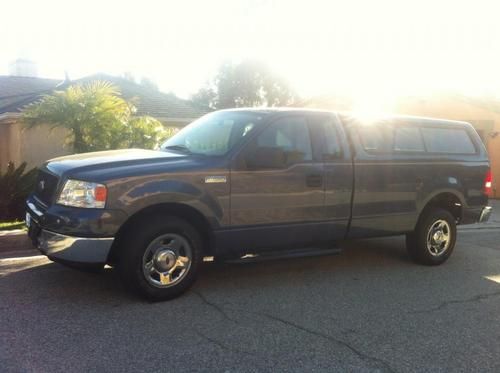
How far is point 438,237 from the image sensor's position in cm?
673

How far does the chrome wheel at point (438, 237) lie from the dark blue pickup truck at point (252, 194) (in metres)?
0.02

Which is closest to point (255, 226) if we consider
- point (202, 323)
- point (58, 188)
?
point (202, 323)

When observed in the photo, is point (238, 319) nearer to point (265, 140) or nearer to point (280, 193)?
point (280, 193)

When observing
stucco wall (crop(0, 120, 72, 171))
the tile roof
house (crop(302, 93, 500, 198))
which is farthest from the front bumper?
house (crop(302, 93, 500, 198))

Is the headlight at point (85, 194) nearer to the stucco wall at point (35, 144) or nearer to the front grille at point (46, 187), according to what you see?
the front grille at point (46, 187)

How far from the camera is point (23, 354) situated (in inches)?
144

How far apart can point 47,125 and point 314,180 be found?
8.04 m

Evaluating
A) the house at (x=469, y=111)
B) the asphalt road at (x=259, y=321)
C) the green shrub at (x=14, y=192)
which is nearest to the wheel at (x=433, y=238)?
the asphalt road at (x=259, y=321)

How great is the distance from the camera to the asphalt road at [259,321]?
3.72 m

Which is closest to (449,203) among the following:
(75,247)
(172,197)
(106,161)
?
(172,197)

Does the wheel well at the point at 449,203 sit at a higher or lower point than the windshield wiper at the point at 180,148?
lower

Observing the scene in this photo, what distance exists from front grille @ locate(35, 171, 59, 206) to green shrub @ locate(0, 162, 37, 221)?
4263 mm

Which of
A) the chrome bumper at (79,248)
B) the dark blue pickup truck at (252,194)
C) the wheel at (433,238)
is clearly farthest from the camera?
the wheel at (433,238)

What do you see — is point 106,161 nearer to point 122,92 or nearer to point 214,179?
point 214,179
